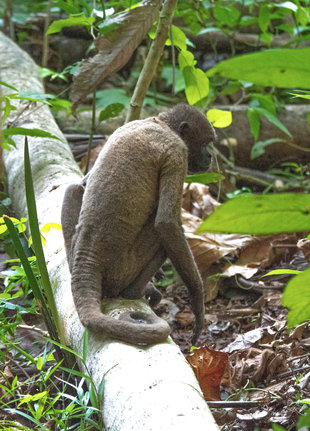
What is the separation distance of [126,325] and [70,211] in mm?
1208

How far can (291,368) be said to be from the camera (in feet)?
11.3

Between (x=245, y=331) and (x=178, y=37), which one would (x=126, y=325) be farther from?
(x=178, y=37)

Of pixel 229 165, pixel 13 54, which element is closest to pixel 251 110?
pixel 229 165

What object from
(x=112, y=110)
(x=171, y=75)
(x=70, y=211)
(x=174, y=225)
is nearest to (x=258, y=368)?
(x=174, y=225)

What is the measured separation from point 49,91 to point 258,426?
25.4 feet

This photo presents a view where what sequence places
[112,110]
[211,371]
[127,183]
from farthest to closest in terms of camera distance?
[112,110] < [127,183] < [211,371]

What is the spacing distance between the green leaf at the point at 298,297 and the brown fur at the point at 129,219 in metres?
2.14

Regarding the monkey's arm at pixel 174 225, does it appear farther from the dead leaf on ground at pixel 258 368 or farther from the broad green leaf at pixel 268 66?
the broad green leaf at pixel 268 66

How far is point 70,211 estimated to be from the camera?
3660mm

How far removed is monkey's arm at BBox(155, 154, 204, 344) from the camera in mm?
3400

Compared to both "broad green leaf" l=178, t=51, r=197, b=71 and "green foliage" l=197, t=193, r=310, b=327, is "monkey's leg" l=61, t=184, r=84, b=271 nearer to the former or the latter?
"broad green leaf" l=178, t=51, r=197, b=71

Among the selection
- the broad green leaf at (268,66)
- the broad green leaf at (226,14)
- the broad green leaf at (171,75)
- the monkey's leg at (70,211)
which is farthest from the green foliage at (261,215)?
the broad green leaf at (171,75)

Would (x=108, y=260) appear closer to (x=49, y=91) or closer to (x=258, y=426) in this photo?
(x=258, y=426)

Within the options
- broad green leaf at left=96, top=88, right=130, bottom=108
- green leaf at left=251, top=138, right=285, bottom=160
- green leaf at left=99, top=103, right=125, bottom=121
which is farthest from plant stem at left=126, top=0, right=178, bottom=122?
broad green leaf at left=96, top=88, right=130, bottom=108
